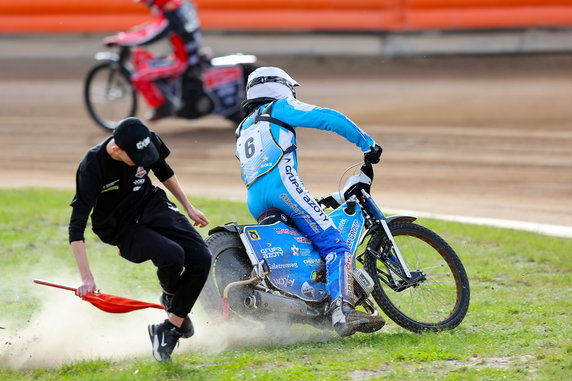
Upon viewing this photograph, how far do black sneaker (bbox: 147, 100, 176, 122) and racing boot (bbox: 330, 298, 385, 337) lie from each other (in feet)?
34.3

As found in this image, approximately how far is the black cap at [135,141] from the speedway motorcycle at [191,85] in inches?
405

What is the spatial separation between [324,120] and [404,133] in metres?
9.55

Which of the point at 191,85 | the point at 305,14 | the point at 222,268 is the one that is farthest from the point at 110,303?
the point at 305,14

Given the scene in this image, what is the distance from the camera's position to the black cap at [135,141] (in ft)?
19.5

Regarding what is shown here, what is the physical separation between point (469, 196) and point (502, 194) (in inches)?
16.9

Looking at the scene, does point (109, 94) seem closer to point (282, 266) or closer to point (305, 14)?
point (305, 14)

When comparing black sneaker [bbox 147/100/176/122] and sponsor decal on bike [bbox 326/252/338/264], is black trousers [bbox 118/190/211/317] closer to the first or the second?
sponsor decal on bike [bbox 326/252/338/264]

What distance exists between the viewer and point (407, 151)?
1517cm

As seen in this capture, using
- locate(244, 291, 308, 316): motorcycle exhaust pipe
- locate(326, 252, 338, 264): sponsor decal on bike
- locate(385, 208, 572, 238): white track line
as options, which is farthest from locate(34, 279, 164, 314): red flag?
locate(385, 208, 572, 238): white track line

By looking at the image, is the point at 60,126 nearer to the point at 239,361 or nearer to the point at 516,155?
the point at 516,155

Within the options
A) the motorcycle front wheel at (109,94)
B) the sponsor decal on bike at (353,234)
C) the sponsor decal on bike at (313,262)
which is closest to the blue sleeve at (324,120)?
the sponsor decal on bike at (353,234)

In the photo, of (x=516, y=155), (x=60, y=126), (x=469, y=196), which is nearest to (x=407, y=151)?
(x=516, y=155)

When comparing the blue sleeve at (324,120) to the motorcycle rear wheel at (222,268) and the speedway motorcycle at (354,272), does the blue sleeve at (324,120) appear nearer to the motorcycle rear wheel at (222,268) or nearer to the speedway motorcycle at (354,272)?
the speedway motorcycle at (354,272)

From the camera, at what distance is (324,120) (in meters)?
6.82
